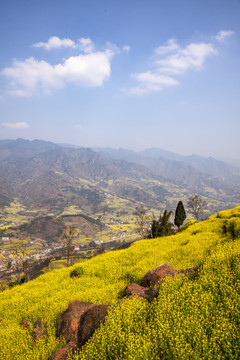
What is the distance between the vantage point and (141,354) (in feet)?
29.5

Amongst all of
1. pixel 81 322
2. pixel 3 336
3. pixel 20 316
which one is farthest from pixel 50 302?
pixel 81 322

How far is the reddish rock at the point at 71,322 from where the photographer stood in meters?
14.6

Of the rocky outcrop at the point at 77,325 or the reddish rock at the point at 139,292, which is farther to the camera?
the reddish rock at the point at 139,292

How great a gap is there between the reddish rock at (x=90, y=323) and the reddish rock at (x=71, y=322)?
667mm

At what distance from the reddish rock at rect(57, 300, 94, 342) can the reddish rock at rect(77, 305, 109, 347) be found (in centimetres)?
67

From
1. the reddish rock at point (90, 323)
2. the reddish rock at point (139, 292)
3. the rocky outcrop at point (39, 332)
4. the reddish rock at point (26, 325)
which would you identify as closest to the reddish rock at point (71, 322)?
the reddish rock at point (90, 323)

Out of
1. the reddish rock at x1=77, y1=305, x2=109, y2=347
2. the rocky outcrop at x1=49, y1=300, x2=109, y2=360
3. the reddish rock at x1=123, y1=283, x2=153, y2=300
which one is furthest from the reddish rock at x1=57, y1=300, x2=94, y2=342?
the reddish rock at x1=123, y1=283, x2=153, y2=300

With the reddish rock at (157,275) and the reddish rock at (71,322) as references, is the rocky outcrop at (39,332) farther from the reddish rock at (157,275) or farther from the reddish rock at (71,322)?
Result: the reddish rock at (157,275)

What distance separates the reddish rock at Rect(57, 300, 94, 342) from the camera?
14.6 meters

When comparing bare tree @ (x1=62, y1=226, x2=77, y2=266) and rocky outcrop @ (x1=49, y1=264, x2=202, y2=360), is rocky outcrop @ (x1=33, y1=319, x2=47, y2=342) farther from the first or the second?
bare tree @ (x1=62, y1=226, x2=77, y2=266)

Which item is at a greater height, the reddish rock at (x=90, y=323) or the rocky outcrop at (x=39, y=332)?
the reddish rock at (x=90, y=323)

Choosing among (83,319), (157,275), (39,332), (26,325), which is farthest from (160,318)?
(26,325)

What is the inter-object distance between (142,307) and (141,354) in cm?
440

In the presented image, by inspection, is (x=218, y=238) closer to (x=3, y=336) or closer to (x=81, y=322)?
(x=81, y=322)
